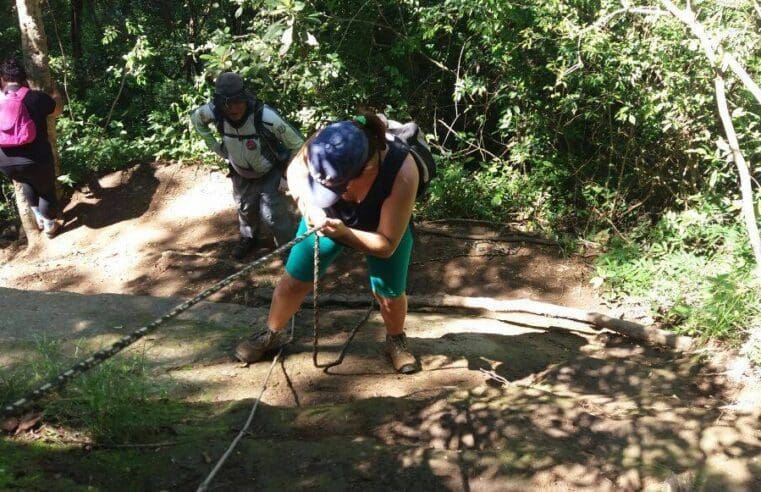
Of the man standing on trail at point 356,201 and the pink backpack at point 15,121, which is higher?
the pink backpack at point 15,121

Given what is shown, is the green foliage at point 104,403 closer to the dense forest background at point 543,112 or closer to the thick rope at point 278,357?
the thick rope at point 278,357

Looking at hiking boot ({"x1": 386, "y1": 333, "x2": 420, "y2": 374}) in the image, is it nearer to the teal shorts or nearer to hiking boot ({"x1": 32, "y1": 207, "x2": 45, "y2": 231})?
the teal shorts

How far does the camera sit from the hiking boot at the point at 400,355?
13.0ft

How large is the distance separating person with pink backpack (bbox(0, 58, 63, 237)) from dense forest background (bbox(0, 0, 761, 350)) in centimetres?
113

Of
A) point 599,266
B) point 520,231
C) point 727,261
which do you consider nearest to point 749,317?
point 727,261

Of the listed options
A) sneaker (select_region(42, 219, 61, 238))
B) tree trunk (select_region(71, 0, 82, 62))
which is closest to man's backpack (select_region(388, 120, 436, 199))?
sneaker (select_region(42, 219, 61, 238))

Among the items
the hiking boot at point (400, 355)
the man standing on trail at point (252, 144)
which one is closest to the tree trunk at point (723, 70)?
the hiking boot at point (400, 355)

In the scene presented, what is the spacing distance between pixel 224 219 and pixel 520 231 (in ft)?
12.2

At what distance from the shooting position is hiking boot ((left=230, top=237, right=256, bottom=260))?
6.75m

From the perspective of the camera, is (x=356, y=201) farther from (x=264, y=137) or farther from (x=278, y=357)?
(x=264, y=137)

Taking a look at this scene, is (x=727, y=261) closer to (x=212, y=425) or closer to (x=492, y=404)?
(x=492, y=404)

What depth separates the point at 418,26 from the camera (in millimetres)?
7590

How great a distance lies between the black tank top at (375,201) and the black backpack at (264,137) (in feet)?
7.65

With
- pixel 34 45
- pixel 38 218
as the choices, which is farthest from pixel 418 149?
pixel 38 218
